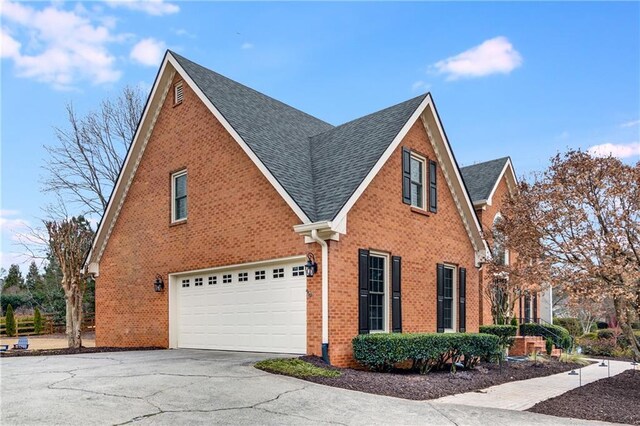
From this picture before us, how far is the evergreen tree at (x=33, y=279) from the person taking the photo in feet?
157

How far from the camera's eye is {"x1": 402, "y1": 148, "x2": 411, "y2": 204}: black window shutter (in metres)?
14.1

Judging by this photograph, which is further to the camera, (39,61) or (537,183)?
(39,61)

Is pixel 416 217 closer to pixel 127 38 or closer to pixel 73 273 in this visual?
pixel 127 38

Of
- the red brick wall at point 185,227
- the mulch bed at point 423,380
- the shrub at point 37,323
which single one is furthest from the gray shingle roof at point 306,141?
the shrub at point 37,323

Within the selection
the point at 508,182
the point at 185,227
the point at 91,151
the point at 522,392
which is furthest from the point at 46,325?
the point at 522,392

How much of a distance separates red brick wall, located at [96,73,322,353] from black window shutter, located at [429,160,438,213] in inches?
198

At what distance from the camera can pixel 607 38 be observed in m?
14.5

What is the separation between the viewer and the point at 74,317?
→ 17.3 metres

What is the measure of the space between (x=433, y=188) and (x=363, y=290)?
473 centimetres

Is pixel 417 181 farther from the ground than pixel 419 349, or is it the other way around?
pixel 417 181

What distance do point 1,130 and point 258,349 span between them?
864 centimetres

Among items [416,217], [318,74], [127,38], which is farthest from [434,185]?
[127,38]

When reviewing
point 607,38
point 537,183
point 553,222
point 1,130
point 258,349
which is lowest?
point 258,349

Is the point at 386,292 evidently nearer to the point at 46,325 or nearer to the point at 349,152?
the point at 349,152
